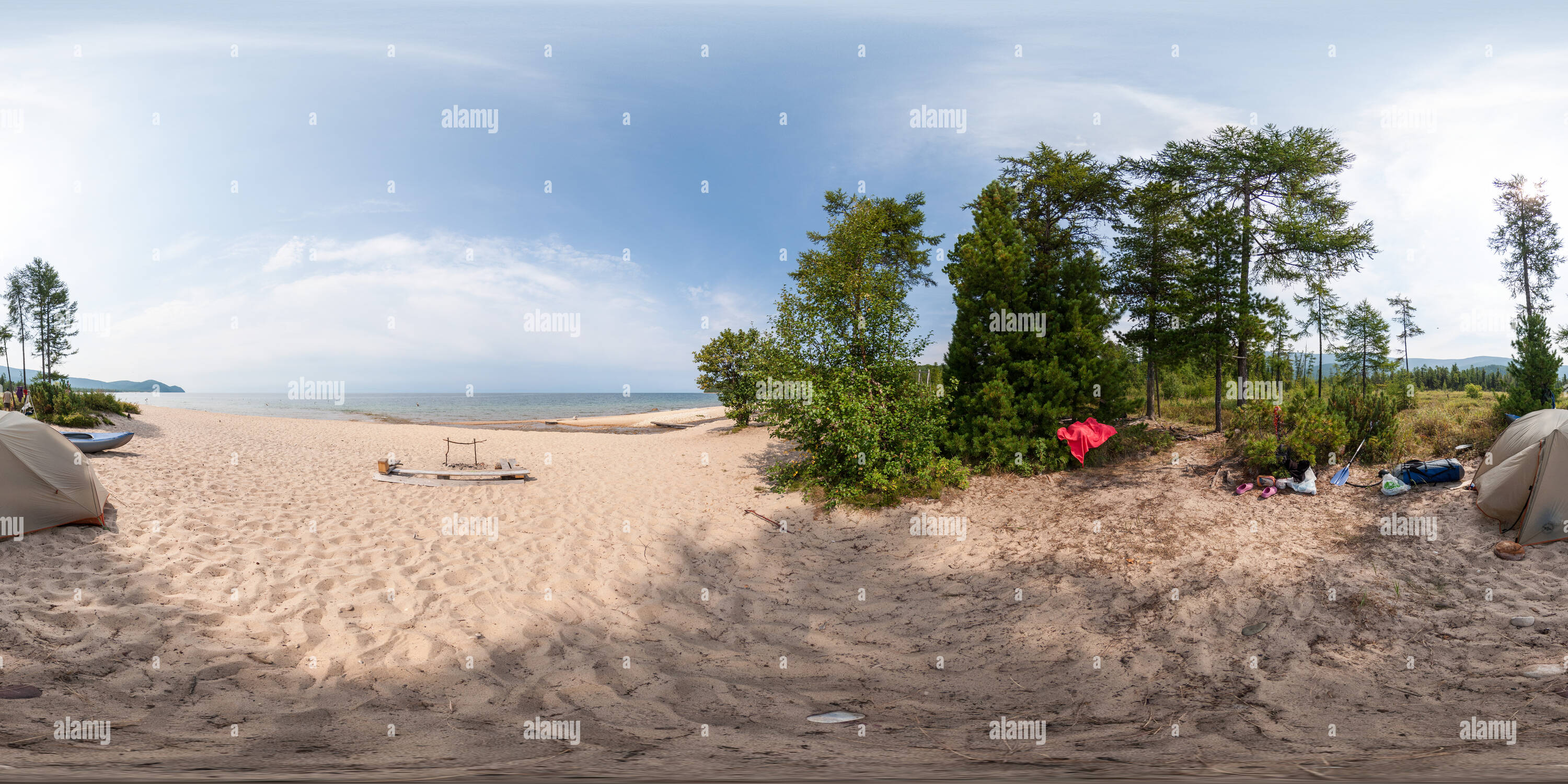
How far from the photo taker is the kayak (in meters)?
12.6

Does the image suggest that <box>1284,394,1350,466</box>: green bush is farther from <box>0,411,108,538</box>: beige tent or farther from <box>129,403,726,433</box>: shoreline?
<box>129,403,726,433</box>: shoreline

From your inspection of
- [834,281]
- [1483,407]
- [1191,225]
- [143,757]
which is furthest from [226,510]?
[1483,407]

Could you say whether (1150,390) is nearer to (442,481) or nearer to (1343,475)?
(1343,475)

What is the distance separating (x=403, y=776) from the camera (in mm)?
3443

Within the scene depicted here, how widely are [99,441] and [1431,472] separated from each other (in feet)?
81.1

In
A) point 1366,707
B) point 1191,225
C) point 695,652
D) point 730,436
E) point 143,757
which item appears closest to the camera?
point 143,757

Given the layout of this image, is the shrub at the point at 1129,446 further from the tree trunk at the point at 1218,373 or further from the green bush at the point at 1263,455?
the tree trunk at the point at 1218,373

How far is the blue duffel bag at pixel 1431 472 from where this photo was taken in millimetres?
8789

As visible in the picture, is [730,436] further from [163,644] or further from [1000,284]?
[163,644]

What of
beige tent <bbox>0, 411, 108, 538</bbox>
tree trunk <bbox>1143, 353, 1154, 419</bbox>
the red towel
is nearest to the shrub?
the red towel

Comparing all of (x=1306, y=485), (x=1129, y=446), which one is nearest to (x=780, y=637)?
(x=1306, y=485)

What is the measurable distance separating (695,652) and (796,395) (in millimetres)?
6902

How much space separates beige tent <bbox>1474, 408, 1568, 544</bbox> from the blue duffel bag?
2.59 feet

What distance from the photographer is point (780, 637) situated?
23.0 ft
